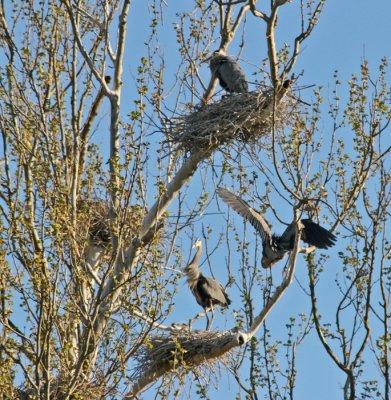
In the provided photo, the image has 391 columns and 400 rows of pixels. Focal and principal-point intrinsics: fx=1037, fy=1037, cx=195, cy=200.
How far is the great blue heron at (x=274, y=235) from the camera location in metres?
12.0

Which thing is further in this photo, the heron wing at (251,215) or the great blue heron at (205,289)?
the great blue heron at (205,289)

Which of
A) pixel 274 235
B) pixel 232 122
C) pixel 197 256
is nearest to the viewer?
pixel 232 122

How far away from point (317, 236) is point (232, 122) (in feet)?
5.40

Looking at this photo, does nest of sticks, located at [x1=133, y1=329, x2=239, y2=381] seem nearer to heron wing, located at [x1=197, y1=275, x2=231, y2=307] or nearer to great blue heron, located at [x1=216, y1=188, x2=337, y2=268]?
great blue heron, located at [x1=216, y1=188, x2=337, y2=268]

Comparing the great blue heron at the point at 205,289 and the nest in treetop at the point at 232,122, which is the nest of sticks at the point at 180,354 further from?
the nest in treetop at the point at 232,122

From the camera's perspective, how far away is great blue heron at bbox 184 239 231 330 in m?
13.9

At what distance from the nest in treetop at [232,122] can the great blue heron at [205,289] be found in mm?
2552

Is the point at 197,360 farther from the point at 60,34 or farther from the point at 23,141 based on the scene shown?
the point at 60,34

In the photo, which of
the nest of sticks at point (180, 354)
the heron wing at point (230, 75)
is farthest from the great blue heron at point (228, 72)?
the nest of sticks at point (180, 354)

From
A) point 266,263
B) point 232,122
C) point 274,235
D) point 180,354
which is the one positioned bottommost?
point 180,354

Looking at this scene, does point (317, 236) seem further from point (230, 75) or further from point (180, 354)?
point (230, 75)

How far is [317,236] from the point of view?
12.0 meters

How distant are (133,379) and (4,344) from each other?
2200 millimetres

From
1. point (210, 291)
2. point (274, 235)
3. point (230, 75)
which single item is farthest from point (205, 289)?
point (230, 75)
